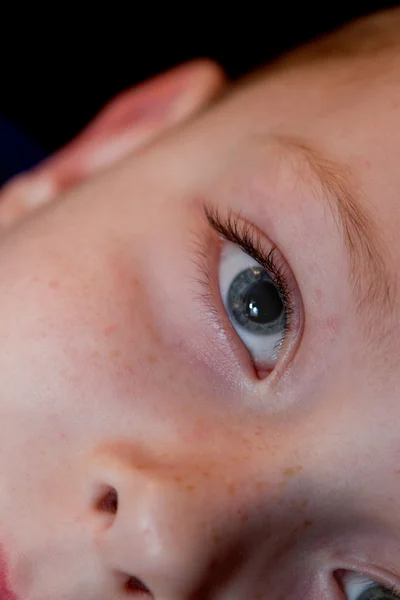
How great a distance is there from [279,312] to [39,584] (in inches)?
15.4

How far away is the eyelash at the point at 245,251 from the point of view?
862 mm

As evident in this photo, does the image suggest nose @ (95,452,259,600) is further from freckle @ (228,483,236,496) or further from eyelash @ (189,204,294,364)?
eyelash @ (189,204,294,364)

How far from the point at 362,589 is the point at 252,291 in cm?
38

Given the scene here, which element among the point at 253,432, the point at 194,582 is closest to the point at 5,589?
the point at 194,582

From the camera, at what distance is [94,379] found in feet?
2.76

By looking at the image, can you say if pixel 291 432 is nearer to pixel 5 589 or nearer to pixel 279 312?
pixel 279 312

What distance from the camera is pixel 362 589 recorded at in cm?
92

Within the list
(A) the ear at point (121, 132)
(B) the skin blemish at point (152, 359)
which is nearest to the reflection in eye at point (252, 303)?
(B) the skin blemish at point (152, 359)

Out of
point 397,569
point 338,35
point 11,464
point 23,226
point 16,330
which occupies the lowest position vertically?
point 397,569

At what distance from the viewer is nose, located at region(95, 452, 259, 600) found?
30.1 inches

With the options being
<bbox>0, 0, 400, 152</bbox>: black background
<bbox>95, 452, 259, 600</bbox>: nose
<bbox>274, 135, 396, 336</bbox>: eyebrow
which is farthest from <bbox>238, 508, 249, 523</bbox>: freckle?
<bbox>0, 0, 400, 152</bbox>: black background

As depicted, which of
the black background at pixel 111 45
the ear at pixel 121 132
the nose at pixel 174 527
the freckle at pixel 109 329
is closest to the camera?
the nose at pixel 174 527

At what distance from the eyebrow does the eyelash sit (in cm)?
8

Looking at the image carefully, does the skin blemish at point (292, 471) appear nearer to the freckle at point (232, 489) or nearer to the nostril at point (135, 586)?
the freckle at point (232, 489)
